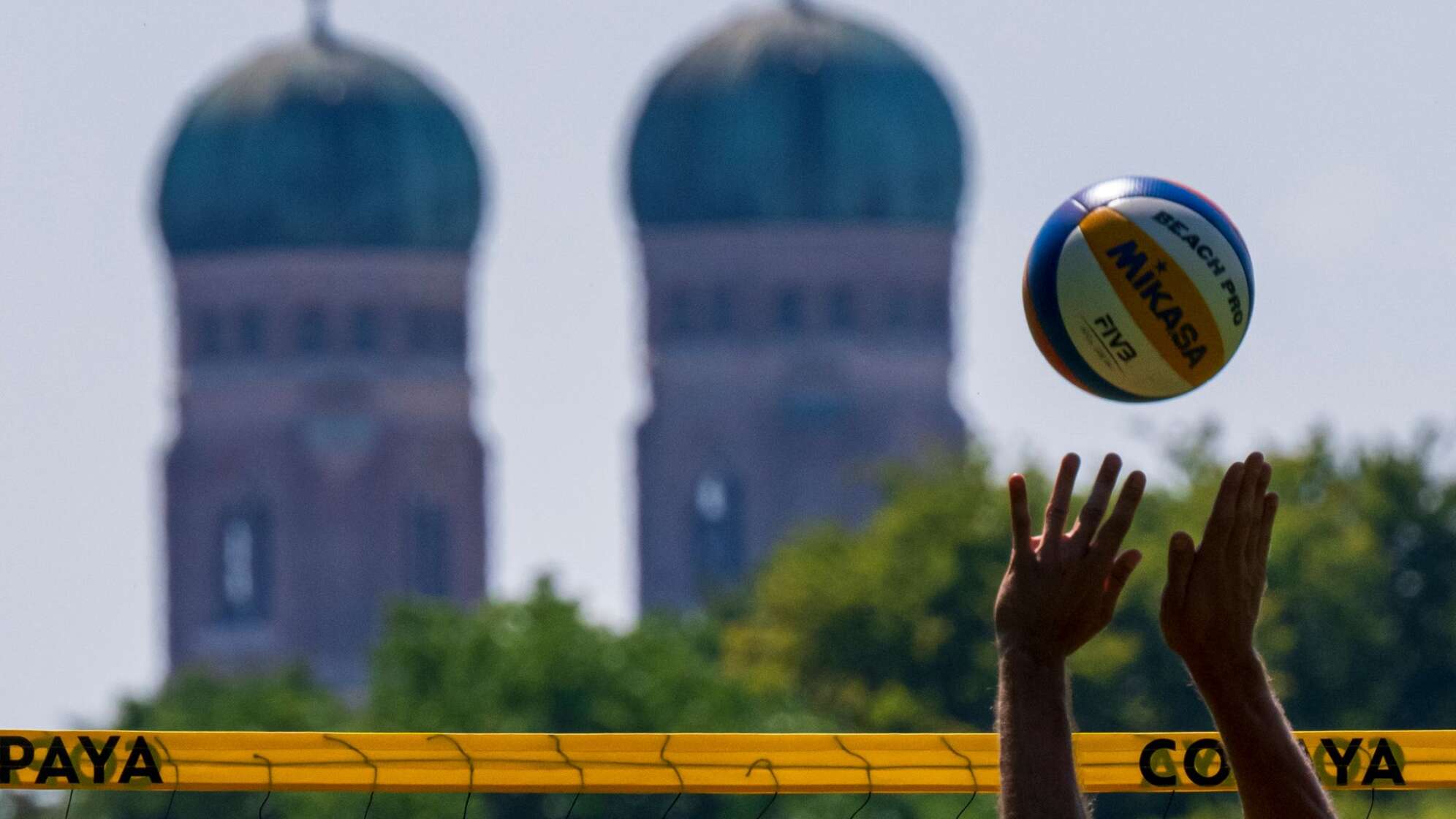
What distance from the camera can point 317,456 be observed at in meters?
110

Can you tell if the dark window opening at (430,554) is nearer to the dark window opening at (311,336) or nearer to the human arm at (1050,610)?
the dark window opening at (311,336)

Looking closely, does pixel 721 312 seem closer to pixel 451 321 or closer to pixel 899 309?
pixel 899 309

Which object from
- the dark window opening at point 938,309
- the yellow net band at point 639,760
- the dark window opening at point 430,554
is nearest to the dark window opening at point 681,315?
the dark window opening at point 938,309

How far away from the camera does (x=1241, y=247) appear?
39.4 ft

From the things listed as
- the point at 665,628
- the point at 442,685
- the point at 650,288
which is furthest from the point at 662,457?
the point at 442,685

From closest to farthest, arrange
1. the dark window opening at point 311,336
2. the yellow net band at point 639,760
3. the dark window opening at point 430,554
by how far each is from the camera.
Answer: the yellow net band at point 639,760 < the dark window opening at point 311,336 < the dark window opening at point 430,554

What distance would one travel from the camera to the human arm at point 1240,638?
684 cm

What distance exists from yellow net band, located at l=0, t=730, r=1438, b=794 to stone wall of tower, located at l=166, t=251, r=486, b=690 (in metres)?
99.2

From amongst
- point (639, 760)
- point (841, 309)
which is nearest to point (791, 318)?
point (841, 309)

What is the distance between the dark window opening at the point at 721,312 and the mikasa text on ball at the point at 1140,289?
3951 inches

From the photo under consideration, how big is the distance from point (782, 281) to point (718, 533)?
656 centimetres

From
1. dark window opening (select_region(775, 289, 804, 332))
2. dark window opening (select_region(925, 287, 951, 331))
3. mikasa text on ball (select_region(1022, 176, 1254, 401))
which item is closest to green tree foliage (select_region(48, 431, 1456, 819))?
dark window opening (select_region(775, 289, 804, 332))

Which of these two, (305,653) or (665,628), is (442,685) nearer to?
(665,628)

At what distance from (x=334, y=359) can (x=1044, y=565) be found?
4151 inches
